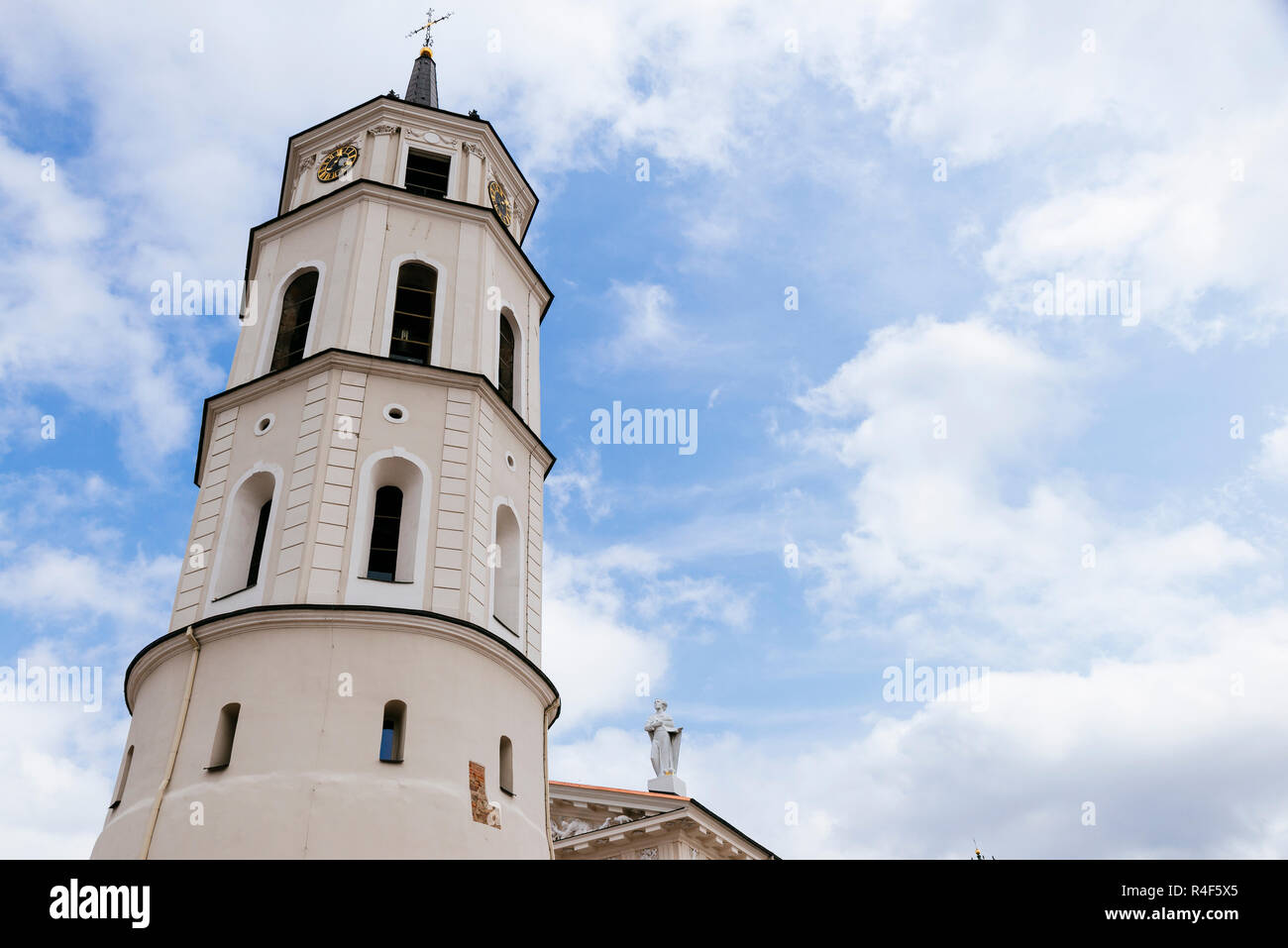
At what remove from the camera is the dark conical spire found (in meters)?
33.5

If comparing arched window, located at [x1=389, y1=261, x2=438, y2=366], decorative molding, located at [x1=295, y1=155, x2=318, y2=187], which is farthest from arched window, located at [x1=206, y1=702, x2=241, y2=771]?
decorative molding, located at [x1=295, y1=155, x2=318, y2=187]

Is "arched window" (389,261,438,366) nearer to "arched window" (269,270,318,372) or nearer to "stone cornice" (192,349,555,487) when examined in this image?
"stone cornice" (192,349,555,487)

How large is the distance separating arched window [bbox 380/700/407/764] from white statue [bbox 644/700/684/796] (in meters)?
15.5

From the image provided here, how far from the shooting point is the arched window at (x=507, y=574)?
21.9m

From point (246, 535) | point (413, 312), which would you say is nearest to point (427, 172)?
point (413, 312)

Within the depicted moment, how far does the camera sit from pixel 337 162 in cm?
2811

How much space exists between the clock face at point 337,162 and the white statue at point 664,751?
17.5 m

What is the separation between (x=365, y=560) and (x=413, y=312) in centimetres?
662

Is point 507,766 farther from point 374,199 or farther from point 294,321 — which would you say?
point 374,199

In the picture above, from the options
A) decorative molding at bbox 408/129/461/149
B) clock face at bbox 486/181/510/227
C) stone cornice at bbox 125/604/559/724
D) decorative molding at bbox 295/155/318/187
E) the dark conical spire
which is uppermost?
the dark conical spire

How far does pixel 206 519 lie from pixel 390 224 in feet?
25.2
